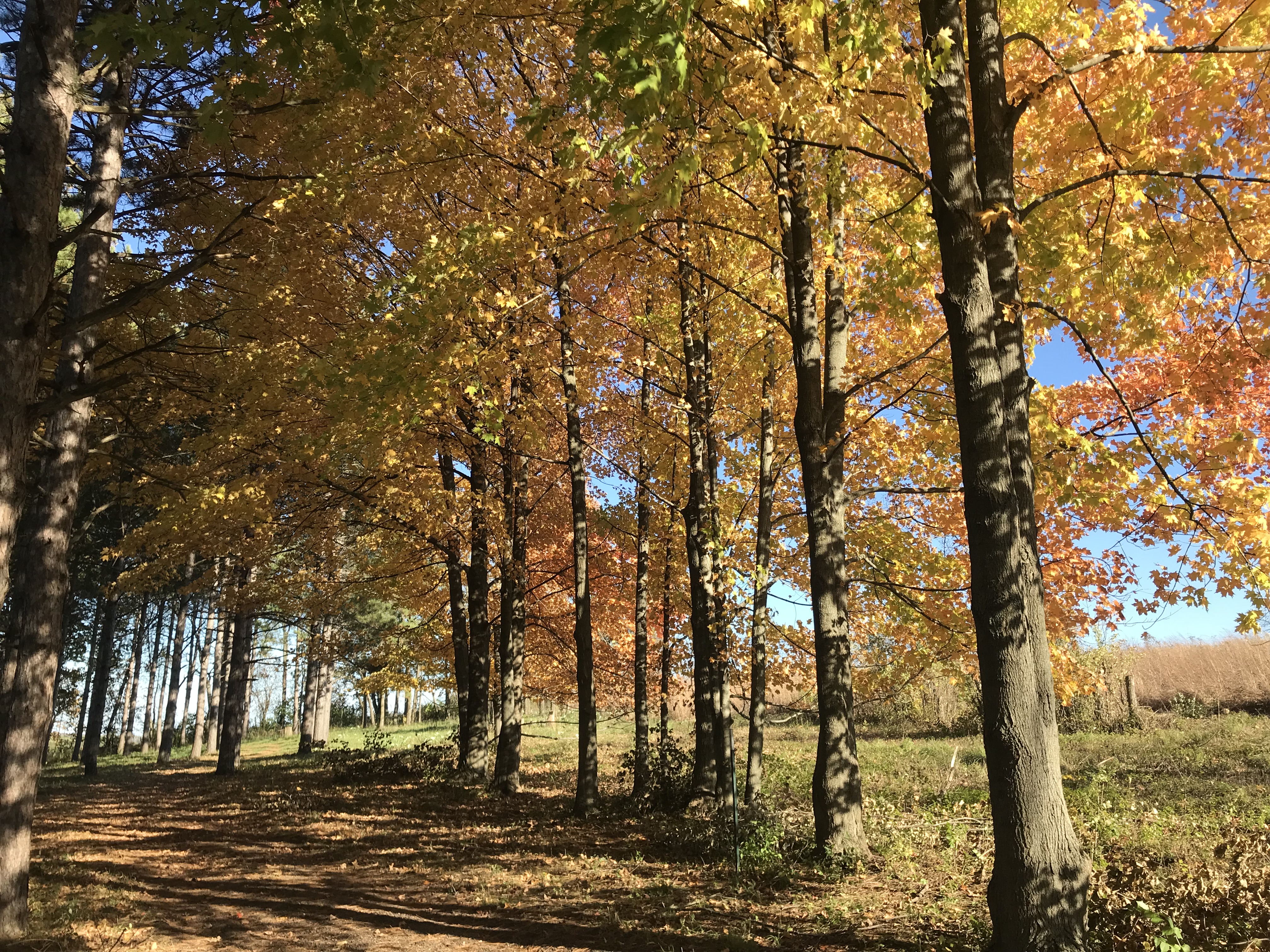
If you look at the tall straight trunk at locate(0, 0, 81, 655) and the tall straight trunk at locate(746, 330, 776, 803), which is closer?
the tall straight trunk at locate(0, 0, 81, 655)

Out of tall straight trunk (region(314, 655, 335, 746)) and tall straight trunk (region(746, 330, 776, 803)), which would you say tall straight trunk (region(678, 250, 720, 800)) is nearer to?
tall straight trunk (region(746, 330, 776, 803))

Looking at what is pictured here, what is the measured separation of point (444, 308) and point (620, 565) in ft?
38.0

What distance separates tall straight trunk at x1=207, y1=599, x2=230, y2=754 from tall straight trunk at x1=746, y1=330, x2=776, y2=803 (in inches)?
807

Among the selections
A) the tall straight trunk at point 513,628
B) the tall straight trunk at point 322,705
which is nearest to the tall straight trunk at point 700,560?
the tall straight trunk at point 513,628

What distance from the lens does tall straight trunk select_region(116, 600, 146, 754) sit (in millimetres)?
28562

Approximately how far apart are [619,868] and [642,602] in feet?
17.9

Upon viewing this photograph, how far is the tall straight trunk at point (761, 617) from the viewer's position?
9234 millimetres

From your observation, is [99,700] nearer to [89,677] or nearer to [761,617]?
[89,677]

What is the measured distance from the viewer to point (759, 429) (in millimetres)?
13016

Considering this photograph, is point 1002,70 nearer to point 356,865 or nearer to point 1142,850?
point 1142,850

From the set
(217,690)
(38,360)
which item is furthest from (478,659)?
(217,690)

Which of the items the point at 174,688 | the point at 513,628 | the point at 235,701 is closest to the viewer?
the point at 513,628

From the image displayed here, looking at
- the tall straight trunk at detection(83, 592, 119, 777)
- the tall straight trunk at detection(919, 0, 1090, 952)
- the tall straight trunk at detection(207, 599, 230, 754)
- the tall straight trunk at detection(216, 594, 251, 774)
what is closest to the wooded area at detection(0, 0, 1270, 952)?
the tall straight trunk at detection(919, 0, 1090, 952)

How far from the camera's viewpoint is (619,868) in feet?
26.6
